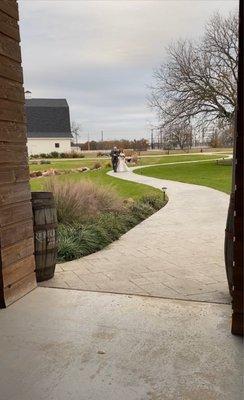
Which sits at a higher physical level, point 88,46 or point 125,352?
point 88,46

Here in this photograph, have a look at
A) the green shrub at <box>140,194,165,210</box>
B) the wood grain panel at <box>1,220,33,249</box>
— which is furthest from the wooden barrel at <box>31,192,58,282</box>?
the green shrub at <box>140,194,165,210</box>

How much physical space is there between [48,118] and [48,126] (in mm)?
1543

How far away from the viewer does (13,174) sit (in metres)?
3.46

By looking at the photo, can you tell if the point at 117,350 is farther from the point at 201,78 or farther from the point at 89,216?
the point at 201,78

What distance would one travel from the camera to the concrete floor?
86.3 inches

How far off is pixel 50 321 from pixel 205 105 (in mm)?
22086

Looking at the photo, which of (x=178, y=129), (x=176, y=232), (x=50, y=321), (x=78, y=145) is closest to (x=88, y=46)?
(x=176, y=232)

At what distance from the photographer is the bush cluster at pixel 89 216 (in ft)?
18.3

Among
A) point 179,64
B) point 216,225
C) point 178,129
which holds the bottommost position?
point 216,225

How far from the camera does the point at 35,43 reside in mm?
5555

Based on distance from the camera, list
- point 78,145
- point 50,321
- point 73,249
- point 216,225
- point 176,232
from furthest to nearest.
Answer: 1. point 78,145
2. point 216,225
3. point 176,232
4. point 73,249
5. point 50,321

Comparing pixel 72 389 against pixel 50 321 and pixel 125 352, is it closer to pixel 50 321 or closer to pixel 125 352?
pixel 125 352

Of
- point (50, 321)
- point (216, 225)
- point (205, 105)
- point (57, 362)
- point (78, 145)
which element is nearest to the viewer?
point (57, 362)

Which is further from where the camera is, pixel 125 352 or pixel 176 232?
pixel 176 232
